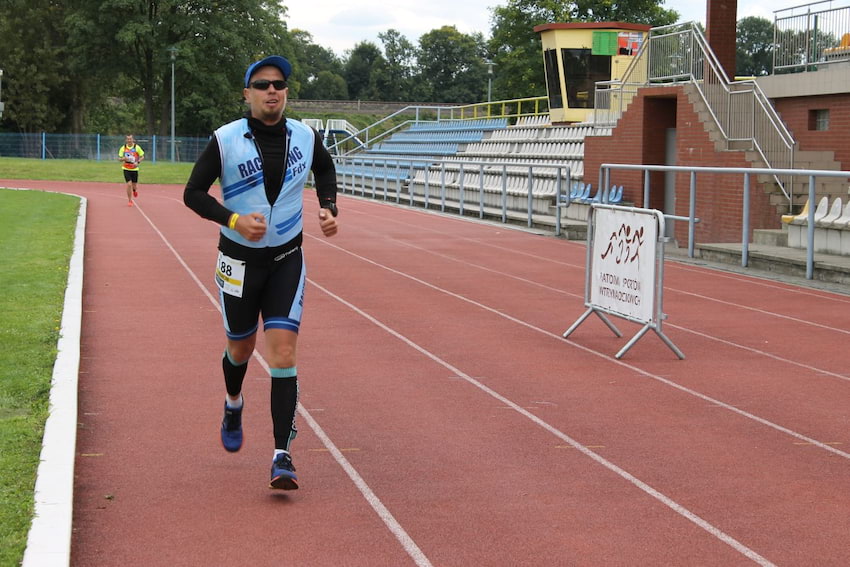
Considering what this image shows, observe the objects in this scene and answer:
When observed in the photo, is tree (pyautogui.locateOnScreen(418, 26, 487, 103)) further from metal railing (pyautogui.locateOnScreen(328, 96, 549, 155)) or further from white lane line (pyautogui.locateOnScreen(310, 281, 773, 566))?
white lane line (pyautogui.locateOnScreen(310, 281, 773, 566))

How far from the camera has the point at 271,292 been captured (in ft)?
18.2

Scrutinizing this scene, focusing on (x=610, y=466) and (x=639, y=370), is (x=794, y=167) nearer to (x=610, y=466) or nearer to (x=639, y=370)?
(x=639, y=370)

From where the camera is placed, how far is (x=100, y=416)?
277 inches

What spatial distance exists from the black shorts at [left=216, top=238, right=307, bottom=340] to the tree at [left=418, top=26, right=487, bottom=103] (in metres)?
126

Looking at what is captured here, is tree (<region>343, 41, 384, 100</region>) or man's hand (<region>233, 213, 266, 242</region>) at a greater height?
tree (<region>343, 41, 384, 100</region>)

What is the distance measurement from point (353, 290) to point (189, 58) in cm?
6073

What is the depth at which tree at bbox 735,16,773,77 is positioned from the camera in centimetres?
11788

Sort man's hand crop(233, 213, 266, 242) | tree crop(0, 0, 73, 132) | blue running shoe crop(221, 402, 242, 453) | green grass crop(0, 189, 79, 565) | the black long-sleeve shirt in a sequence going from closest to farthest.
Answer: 1. green grass crop(0, 189, 79, 565)
2. man's hand crop(233, 213, 266, 242)
3. the black long-sleeve shirt
4. blue running shoe crop(221, 402, 242, 453)
5. tree crop(0, 0, 73, 132)

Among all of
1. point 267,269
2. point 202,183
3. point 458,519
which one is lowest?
point 458,519

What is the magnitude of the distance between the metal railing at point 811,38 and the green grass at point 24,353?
12.6 m

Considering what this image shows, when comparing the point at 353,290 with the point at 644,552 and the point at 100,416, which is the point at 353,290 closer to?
the point at 100,416

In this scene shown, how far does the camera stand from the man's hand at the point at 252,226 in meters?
5.23

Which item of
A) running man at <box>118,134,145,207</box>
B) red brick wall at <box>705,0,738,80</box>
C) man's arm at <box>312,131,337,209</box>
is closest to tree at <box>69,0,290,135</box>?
running man at <box>118,134,145,207</box>

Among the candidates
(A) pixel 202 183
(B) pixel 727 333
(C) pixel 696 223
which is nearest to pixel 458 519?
(A) pixel 202 183
